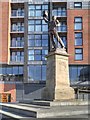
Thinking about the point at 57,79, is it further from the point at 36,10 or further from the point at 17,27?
the point at 17,27

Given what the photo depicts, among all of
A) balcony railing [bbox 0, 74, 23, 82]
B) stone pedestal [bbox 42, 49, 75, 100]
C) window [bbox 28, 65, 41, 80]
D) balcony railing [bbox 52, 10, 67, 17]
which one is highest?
balcony railing [bbox 52, 10, 67, 17]

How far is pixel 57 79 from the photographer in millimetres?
16594

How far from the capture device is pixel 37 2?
159ft

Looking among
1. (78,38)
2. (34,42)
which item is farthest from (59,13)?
(34,42)

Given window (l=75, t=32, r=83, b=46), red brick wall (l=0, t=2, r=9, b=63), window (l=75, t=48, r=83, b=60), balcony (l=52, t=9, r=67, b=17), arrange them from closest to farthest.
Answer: window (l=75, t=48, r=83, b=60) < window (l=75, t=32, r=83, b=46) < red brick wall (l=0, t=2, r=9, b=63) < balcony (l=52, t=9, r=67, b=17)

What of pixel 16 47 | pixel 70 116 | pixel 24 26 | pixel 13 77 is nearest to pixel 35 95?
pixel 13 77

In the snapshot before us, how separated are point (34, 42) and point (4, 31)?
5397 millimetres

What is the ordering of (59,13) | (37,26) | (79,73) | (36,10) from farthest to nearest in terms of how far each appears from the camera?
1. (59,13)
2. (36,10)
3. (37,26)
4. (79,73)

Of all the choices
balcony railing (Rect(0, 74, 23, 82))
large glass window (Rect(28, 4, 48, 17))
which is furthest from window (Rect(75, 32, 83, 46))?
balcony railing (Rect(0, 74, 23, 82))

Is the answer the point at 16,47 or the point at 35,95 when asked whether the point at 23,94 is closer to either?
the point at 35,95

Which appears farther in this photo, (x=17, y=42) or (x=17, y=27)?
(x=17, y=27)

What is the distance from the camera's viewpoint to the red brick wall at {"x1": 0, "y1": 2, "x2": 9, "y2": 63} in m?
46.8

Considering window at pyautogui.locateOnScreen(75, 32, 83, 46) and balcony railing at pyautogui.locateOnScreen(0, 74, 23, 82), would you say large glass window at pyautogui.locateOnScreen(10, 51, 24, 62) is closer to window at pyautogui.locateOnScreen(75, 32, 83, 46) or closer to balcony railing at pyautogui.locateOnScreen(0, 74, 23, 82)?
balcony railing at pyautogui.locateOnScreen(0, 74, 23, 82)

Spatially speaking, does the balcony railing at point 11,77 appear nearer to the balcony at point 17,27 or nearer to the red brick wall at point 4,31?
the red brick wall at point 4,31
